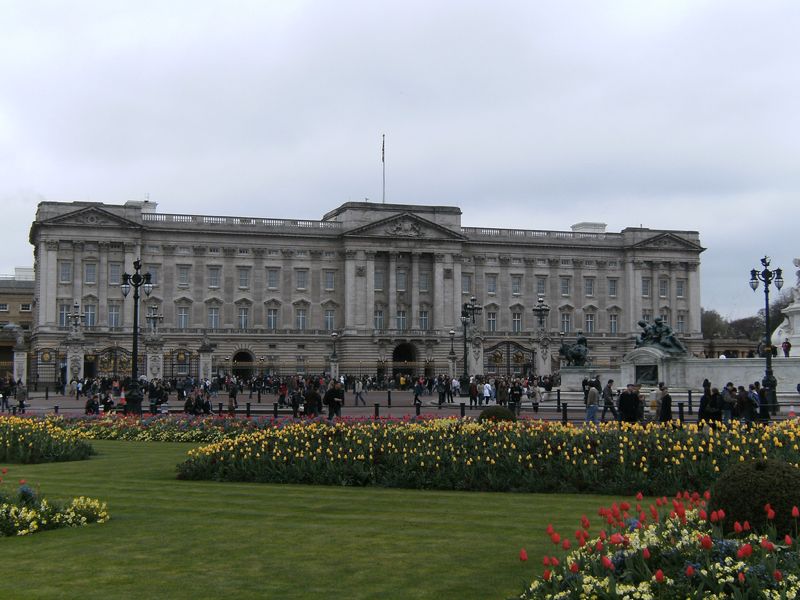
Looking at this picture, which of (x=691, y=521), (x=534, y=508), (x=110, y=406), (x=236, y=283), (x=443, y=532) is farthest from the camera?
(x=236, y=283)

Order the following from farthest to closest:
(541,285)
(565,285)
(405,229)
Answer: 1. (565,285)
2. (541,285)
3. (405,229)

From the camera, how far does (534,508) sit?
1484cm

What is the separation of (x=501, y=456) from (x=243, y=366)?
74617 millimetres

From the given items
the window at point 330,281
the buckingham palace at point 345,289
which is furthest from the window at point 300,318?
the window at point 330,281

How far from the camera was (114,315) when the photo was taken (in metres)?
89.2

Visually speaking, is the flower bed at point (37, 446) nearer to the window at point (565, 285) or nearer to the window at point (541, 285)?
the window at point (541, 285)

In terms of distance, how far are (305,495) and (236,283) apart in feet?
257

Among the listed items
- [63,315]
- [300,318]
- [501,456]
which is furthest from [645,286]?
[501,456]

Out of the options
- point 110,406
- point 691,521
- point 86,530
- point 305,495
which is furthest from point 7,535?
point 110,406

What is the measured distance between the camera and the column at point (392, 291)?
9553 cm

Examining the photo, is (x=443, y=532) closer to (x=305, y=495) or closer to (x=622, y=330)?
(x=305, y=495)

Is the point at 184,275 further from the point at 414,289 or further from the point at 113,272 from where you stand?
the point at 414,289

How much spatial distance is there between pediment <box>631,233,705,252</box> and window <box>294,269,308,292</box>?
110 feet

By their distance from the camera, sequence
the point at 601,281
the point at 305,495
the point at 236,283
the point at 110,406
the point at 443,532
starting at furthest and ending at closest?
the point at 601,281 → the point at 236,283 → the point at 110,406 → the point at 305,495 → the point at 443,532
